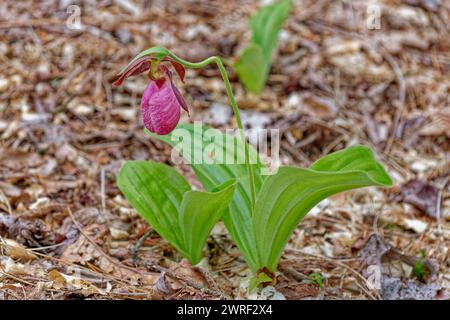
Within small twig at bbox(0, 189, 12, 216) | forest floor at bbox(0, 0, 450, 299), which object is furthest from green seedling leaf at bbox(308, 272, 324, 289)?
small twig at bbox(0, 189, 12, 216)

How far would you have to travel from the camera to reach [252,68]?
291cm

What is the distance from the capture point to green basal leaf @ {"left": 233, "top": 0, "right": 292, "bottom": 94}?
2.89m

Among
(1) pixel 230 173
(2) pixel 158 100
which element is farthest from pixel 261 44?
(2) pixel 158 100

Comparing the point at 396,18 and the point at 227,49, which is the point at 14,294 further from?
the point at 396,18

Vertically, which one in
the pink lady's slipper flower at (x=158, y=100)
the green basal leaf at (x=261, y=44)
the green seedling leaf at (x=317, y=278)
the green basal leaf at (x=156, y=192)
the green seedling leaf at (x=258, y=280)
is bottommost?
the green seedling leaf at (x=317, y=278)

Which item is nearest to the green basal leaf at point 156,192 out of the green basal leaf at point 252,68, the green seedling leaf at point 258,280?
the green seedling leaf at point 258,280

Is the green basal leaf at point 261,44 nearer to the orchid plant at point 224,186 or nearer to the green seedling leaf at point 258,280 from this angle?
the orchid plant at point 224,186

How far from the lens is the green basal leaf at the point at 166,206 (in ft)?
A: 6.07

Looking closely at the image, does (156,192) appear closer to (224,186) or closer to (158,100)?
(224,186)

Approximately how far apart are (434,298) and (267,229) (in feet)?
1.84

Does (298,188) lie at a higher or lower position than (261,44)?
lower

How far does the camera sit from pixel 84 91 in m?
2.91

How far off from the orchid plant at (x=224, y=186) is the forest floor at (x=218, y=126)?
14 cm

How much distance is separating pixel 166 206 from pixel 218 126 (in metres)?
0.94
